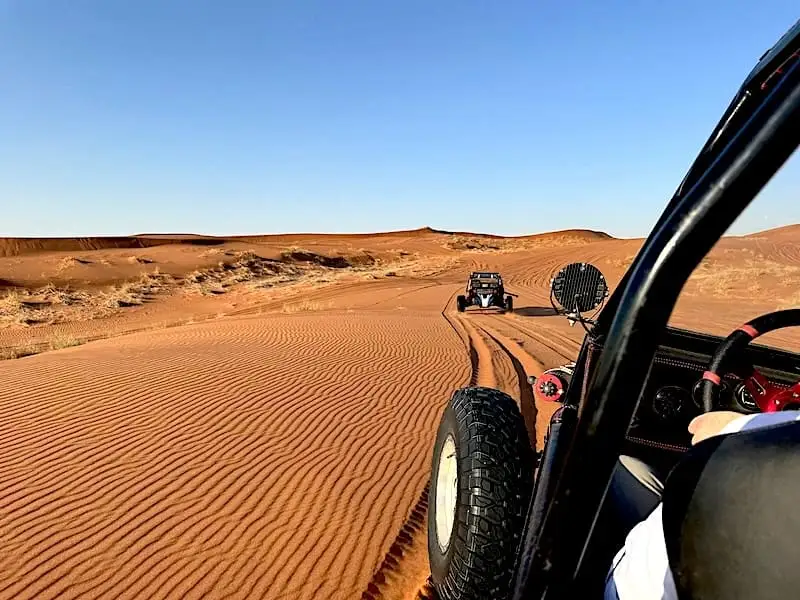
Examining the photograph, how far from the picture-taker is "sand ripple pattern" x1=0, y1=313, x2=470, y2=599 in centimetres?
396

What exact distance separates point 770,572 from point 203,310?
2662 centimetres

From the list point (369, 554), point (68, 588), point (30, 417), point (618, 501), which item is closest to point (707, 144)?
point (618, 501)

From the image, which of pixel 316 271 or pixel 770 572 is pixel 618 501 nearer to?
pixel 770 572

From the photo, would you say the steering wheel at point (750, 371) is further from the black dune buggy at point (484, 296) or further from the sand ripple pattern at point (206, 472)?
the black dune buggy at point (484, 296)

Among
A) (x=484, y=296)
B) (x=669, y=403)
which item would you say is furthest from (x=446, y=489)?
(x=484, y=296)

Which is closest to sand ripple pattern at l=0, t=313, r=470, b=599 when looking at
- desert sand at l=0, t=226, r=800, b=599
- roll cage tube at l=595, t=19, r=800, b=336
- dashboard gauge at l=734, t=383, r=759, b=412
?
desert sand at l=0, t=226, r=800, b=599

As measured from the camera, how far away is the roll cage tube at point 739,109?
1094 mm

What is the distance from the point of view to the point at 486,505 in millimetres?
2215

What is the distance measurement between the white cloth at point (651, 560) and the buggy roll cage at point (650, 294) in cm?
10

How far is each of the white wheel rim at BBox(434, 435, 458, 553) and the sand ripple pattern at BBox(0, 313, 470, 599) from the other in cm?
127

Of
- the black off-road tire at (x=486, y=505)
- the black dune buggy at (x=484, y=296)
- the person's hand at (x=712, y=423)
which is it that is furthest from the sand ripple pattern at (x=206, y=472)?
the black dune buggy at (x=484, y=296)

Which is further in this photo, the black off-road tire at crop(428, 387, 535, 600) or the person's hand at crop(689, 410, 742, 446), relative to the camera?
the black off-road tire at crop(428, 387, 535, 600)

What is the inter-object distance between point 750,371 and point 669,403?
0.41 metres

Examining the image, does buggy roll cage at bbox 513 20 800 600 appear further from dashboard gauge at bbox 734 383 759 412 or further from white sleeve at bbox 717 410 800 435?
dashboard gauge at bbox 734 383 759 412
